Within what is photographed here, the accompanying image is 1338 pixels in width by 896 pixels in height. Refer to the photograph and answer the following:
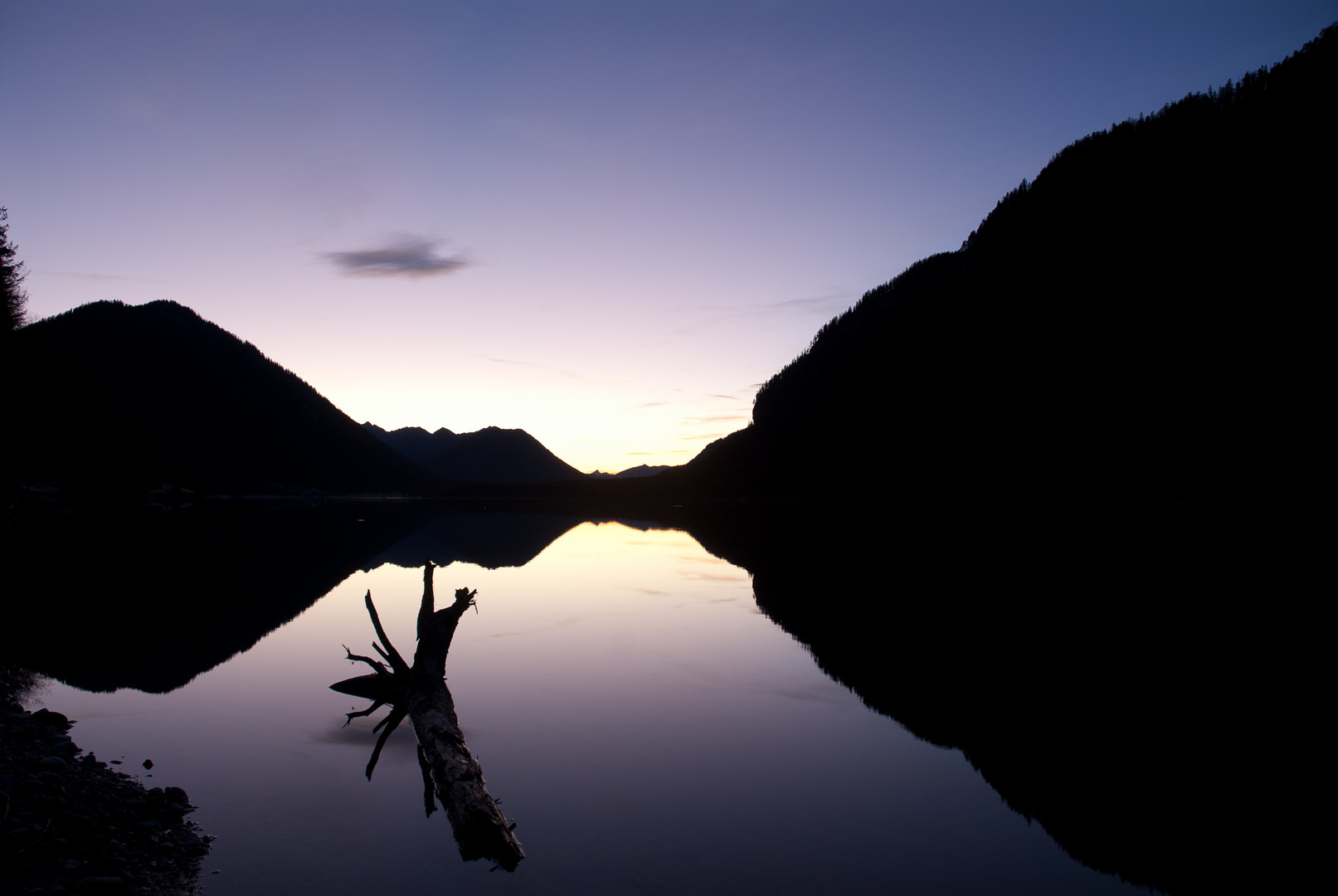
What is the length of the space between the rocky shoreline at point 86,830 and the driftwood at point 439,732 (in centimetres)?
259

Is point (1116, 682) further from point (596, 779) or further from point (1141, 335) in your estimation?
point (1141, 335)

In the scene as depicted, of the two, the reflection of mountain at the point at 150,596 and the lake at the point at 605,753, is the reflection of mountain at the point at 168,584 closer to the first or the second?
the reflection of mountain at the point at 150,596

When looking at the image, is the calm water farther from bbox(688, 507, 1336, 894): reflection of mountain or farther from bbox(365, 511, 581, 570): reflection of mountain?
bbox(365, 511, 581, 570): reflection of mountain

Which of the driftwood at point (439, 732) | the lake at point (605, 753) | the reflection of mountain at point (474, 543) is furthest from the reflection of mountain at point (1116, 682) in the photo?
the reflection of mountain at point (474, 543)

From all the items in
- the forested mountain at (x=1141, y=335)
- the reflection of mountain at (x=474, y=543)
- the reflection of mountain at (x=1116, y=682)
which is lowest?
the reflection of mountain at (x=1116, y=682)

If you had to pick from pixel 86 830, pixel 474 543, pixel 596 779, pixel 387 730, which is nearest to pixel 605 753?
pixel 596 779

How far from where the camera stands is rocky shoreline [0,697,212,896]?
6.76 metres

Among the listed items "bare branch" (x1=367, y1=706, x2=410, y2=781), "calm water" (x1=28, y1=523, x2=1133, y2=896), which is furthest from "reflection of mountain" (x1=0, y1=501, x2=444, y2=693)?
"bare branch" (x1=367, y1=706, x2=410, y2=781)

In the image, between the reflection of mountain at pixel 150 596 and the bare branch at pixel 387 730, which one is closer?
the bare branch at pixel 387 730

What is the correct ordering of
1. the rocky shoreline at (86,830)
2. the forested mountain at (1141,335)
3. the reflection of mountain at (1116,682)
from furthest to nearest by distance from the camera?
the forested mountain at (1141,335), the reflection of mountain at (1116,682), the rocky shoreline at (86,830)

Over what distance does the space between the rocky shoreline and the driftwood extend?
2592 millimetres

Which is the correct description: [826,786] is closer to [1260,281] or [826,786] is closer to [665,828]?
[665,828]

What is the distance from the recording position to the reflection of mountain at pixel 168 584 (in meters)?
17.0

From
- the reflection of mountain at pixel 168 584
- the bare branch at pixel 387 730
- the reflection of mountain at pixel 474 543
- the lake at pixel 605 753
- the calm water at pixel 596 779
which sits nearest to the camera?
the calm water at pixel 596 779
